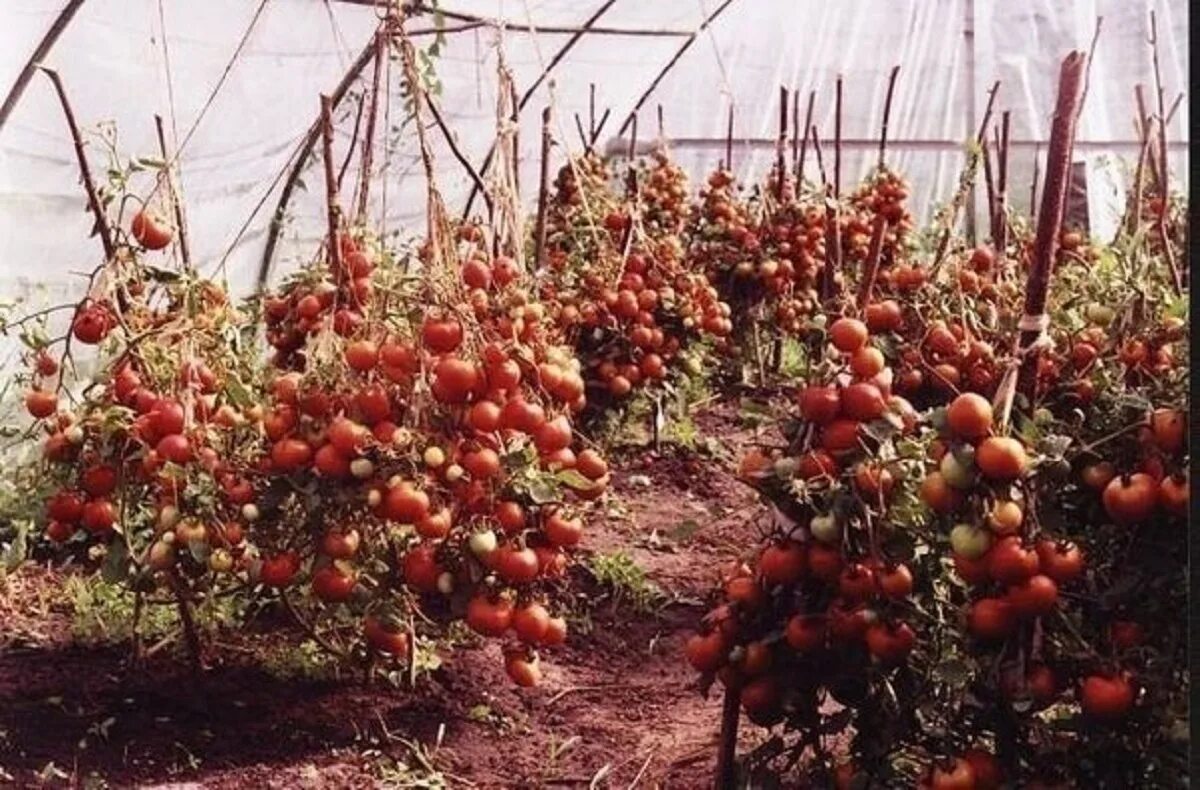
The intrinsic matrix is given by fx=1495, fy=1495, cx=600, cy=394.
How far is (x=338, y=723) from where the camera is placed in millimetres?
2049

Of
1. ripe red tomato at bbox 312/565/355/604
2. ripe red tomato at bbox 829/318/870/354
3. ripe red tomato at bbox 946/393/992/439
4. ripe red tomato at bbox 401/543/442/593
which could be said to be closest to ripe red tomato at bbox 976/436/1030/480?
ripe red tomato at bbox 946/393/992/439

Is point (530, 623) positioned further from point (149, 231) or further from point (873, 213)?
point (873, 213)

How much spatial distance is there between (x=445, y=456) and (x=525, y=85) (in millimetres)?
3538

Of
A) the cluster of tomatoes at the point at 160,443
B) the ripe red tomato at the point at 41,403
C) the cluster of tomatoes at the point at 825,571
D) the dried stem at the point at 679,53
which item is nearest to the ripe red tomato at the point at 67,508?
the cluster of tomatoes at the point at 160,443

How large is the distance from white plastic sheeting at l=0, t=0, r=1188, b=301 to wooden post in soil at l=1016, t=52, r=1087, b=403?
899mm

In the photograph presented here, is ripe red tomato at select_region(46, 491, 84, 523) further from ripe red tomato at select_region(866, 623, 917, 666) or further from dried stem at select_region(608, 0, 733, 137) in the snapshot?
dried stem at select_region(608, 0, 733, 137)

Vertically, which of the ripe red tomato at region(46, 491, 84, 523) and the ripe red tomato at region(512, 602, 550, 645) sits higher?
the ripe red tomato at region(46, 491, 84, 523)

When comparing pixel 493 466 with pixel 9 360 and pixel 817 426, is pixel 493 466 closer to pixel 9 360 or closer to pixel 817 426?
pixel 817 426

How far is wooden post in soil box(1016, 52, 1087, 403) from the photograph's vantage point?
1.41m

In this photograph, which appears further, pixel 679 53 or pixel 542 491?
pixel 679 53

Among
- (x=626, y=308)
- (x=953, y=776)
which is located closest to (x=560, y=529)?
(x=953, y=776)

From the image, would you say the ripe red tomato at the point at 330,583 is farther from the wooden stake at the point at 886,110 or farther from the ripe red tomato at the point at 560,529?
the wooden stake at the point at 886,110

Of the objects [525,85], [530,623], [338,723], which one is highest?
[525,85]

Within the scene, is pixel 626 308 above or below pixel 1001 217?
below
